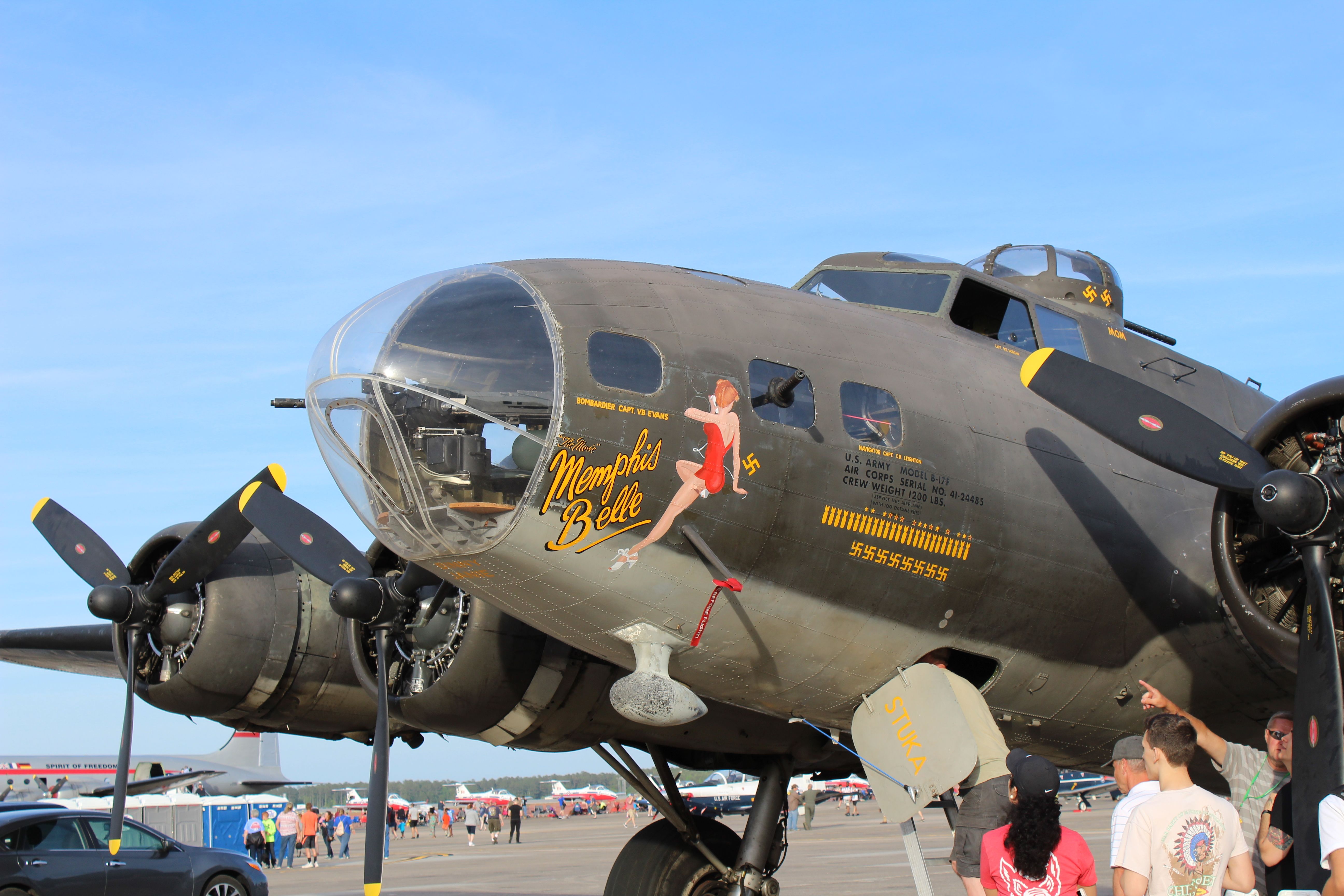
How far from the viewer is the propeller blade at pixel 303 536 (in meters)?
9.92

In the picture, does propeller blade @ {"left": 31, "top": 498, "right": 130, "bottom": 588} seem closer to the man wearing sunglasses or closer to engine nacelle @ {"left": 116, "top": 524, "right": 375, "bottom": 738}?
engine nacelle @ {"left": 116, "top": 524, "right": 375, "bottom": 738}

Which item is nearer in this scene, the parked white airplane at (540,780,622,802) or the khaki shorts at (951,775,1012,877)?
the khaki shorts at (951,775,1012,877)

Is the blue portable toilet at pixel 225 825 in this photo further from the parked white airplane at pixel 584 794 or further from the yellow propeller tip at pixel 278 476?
the parked white airplane at pixel 584 794

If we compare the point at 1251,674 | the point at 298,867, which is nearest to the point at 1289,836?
the point at 1251,674

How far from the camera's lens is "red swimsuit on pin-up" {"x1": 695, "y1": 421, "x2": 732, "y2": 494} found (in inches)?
253

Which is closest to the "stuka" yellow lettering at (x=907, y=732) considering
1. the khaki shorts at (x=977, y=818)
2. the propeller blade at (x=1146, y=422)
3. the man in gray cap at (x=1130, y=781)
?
the khaki shorts at (x=977, y=818)

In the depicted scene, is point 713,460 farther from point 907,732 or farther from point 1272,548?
point 1272,548

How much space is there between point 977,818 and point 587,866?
18009mm

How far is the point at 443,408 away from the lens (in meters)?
6.15

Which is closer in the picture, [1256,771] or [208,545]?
[1256,771]

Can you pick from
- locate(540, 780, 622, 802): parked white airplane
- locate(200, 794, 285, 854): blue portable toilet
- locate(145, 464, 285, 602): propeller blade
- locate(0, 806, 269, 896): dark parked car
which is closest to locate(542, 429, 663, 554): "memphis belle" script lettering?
locate(145, 464, 285, 602): propeller blade

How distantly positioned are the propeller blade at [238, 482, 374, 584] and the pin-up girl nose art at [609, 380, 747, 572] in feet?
14.2

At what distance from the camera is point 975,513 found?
23.9 feet

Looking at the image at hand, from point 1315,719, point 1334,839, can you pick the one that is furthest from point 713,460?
point 1315,719
